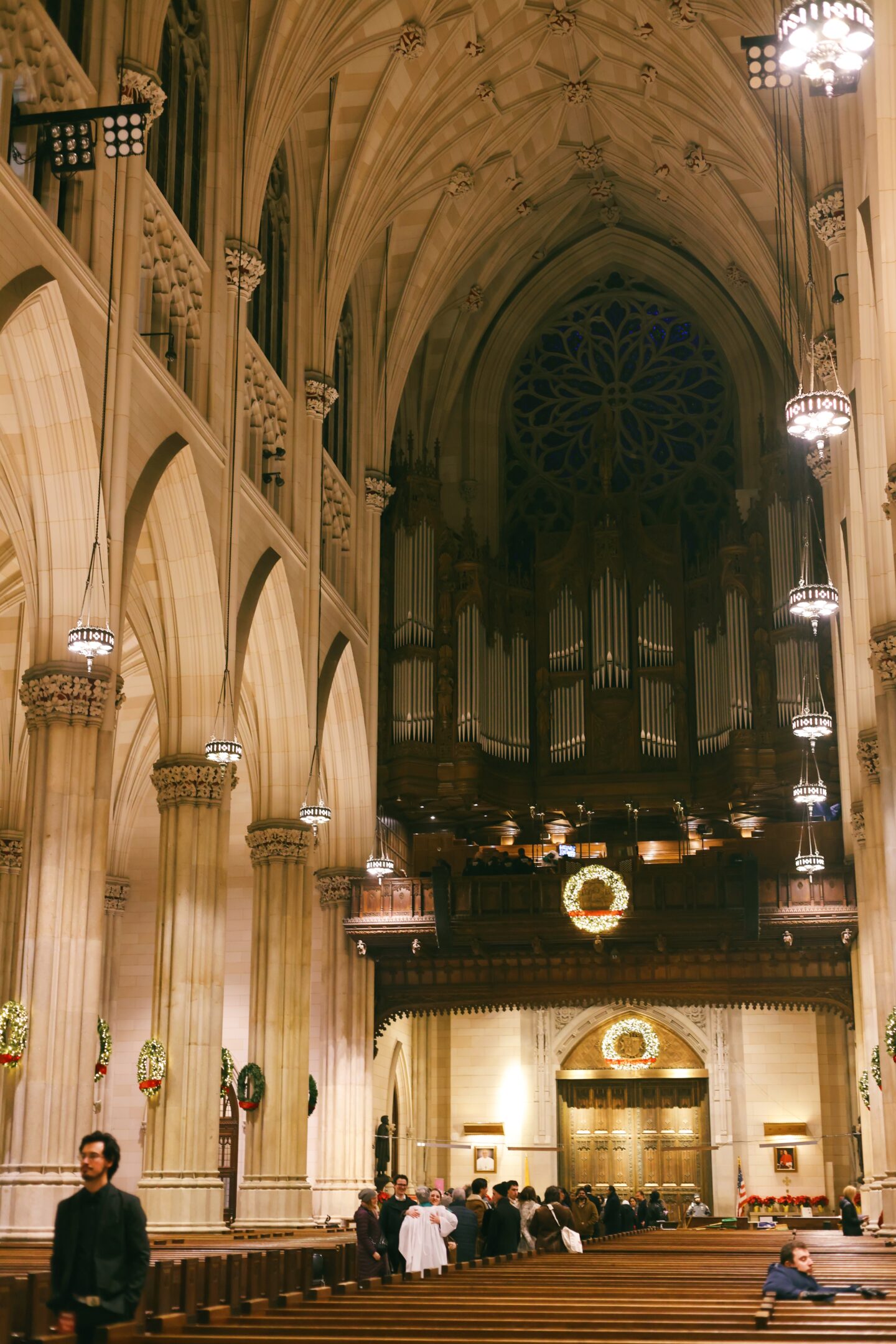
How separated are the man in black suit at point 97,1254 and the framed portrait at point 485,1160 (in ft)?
88.4

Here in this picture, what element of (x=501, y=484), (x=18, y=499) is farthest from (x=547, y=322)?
(x=18, y=499)

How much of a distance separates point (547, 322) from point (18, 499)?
19427 millimetres

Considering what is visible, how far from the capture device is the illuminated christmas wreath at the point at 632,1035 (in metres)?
32.2

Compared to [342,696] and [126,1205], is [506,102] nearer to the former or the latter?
[342,696]

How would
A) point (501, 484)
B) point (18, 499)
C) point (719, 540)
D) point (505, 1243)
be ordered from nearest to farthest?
point (505, 1243) < point (18, 499) < point (719, 540) < point (501, 484)

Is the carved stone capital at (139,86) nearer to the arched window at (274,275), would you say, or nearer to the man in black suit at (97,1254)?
the arched window at (274,275)

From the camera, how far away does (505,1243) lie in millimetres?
15727

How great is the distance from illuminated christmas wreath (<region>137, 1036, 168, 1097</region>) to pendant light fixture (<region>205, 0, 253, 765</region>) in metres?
3.47

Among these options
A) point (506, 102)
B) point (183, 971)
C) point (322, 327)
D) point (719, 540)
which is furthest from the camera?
point (719, 540)

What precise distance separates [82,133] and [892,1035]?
11944mm

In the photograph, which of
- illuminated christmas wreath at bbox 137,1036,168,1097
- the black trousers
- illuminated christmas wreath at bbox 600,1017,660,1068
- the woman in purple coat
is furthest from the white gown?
illuminated christmas wreath at bbox 600,1017,660,1068

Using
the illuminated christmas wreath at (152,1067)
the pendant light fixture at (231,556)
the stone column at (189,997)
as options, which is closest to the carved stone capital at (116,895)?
the pendant light fixture at (231,556)

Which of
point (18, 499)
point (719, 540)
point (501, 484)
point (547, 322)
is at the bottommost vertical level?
point (18, 499)

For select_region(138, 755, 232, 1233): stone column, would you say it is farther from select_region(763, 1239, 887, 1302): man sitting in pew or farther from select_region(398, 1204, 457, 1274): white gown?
select_region(763, 1239, 887, 1302): man sitting in pew
